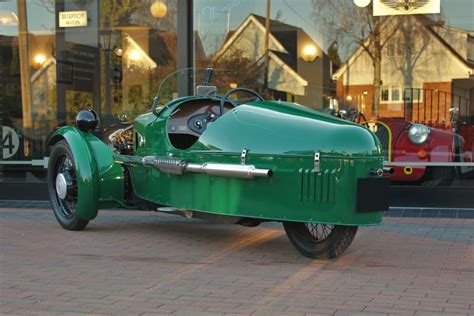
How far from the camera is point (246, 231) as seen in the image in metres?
7.26

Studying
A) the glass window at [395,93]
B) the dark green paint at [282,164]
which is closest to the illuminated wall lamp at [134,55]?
the glass window at [395,93]

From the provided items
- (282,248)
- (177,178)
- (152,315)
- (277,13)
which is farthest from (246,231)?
(277,13)

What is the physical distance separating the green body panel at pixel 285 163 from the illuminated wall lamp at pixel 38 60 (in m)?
6.23

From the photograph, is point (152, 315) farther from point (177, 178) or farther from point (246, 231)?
point (246, 231)

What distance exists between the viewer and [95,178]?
6988 mm

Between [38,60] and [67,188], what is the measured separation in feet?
16.0

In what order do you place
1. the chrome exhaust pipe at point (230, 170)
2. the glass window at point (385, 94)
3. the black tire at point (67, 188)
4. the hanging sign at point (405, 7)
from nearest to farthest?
the chrome exhaust pipe at point (230, 170) → the black tire at point (67, 188) → the hanging sign at point (405, 7) → the glass window at point (385, 94)

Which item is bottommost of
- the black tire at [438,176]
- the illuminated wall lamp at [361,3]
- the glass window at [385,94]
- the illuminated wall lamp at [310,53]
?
the black tire at [438,176]

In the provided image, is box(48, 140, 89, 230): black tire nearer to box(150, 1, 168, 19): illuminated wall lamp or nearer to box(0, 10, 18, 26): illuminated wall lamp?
box(150, 1, 168, 19): illuminated wall lamp

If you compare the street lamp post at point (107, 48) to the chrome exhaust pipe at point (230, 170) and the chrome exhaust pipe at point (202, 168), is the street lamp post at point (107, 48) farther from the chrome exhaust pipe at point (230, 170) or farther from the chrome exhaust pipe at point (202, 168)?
the chrome exhaust pipe at point (230, 170)

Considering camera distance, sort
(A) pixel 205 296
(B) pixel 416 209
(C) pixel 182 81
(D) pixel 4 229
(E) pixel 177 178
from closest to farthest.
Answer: (A) pixel 205 296 < (E) pixel 177 178 < (D) pixel 4 229 < (B) pixel 416 209 < (C) pixel 182 81

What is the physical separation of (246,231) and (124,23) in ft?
17.2

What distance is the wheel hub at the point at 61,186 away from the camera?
7234 millimetres

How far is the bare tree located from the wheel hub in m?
4.77
